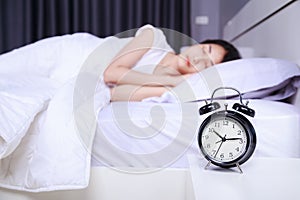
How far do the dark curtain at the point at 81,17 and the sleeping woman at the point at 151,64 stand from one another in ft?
4.55

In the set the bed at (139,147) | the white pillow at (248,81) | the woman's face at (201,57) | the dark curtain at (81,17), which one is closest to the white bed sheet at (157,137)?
the bed at (139,147)

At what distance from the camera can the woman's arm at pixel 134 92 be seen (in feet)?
4.44

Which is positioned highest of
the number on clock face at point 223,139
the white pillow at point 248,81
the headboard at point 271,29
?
the headboard at point 271,29

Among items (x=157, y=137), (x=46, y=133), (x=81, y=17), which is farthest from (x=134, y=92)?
(x=81, y=17)

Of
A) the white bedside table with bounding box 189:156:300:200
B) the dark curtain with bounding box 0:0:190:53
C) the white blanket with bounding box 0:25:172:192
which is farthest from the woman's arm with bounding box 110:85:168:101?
the dark curtain with bounding box 0:0:190:53

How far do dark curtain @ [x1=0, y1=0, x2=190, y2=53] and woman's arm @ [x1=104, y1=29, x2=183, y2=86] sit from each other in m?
1.47

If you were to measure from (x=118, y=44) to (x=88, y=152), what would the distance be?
2.10ft

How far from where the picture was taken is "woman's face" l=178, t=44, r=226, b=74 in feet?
5.05

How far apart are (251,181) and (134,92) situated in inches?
27.0

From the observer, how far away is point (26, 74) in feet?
4.61

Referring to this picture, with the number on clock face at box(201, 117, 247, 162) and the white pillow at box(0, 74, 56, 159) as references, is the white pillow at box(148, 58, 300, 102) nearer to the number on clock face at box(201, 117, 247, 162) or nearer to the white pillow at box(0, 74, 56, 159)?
the number on clock face at box(201, 117, 247, 162)

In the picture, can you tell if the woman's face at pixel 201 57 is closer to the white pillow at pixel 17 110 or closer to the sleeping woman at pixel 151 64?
the sleeping woman at pixel 151 64

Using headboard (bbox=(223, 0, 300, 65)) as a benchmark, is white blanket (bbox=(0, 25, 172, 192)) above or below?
below

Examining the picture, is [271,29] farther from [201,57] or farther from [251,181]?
[251,181]
